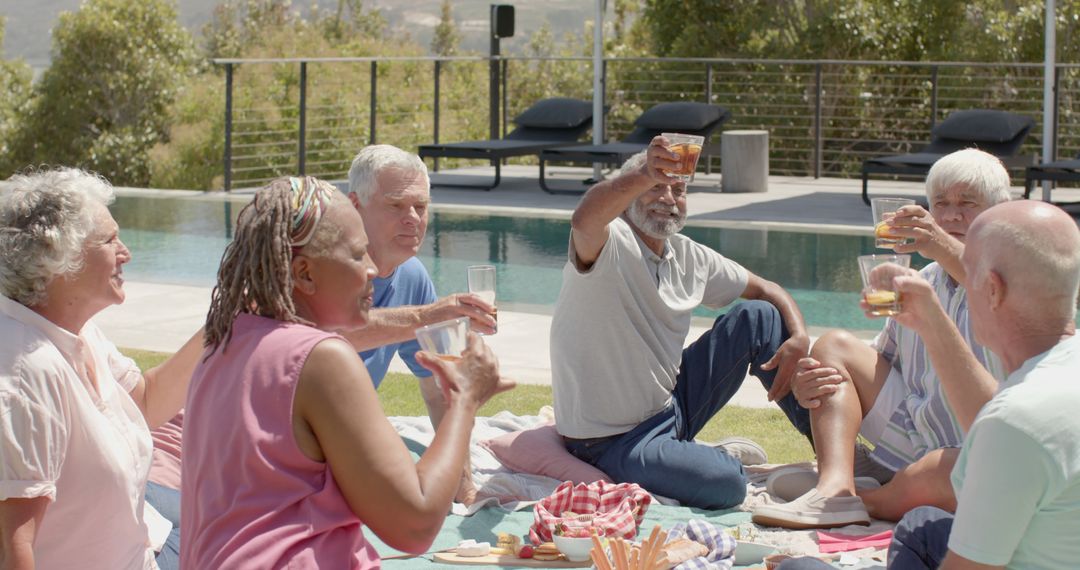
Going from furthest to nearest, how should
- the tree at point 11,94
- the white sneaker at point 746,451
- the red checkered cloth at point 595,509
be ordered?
the tree at point 11,94
the white sneaker at point 746,451
the red checkered cloth at point 595,509

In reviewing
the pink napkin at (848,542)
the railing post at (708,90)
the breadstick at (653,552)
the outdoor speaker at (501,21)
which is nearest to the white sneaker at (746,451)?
the pink napkin at (848,542)


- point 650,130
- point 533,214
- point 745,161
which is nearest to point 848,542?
point 533,214

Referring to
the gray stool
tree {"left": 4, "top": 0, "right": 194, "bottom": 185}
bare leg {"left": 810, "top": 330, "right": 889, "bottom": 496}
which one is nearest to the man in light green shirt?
bare leg {"left": 810, "top": 330, "right": 889, "bottom": 496}

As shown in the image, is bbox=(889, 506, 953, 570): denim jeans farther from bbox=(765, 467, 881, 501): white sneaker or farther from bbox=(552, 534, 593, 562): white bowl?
bbox=(765, 467, 881, 501): white sneaker

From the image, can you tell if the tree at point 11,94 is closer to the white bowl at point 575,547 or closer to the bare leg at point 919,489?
the white bowl at point 575,547

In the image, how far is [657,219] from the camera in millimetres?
4441

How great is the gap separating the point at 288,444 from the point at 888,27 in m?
17.9

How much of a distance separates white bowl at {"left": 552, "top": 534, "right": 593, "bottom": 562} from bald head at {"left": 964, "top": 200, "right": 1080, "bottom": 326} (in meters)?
1.82

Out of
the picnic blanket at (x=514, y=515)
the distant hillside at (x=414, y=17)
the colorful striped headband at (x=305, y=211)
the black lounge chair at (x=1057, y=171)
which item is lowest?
the picnic blanket at (x=514, y=515)

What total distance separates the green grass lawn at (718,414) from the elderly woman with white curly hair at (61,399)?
2.89 metres

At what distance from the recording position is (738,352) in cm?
466

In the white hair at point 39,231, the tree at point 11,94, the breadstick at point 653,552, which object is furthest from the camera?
the tree at point 11,94

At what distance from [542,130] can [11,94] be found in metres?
9.99

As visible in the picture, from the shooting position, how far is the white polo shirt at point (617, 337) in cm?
441
